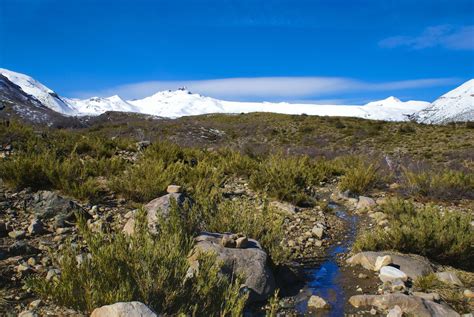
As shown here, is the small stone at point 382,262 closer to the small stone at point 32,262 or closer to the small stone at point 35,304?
the small stone at point 35,304

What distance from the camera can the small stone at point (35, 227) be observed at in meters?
4.59

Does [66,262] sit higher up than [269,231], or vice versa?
[66,262]

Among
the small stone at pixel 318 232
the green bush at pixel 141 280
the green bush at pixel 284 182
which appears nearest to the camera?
the green bush at pixel 141 280

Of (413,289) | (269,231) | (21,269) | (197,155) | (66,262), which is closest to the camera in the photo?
(66,262)

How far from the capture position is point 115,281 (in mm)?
2895

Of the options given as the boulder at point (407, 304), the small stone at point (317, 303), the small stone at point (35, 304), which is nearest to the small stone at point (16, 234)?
the small stone at point (35, 304)

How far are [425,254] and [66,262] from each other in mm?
4045

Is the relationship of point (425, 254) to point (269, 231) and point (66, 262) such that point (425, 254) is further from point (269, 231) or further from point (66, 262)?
point (66, 262)

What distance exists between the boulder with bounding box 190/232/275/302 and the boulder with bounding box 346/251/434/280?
136 centimetres

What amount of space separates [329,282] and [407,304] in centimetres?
93

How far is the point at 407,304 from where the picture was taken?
354cm

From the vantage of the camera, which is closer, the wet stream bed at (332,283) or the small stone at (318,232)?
the wet stream bed at (332,283)

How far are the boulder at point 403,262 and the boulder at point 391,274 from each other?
0.51 feet

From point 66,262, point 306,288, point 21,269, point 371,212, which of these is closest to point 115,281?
point 66,262
